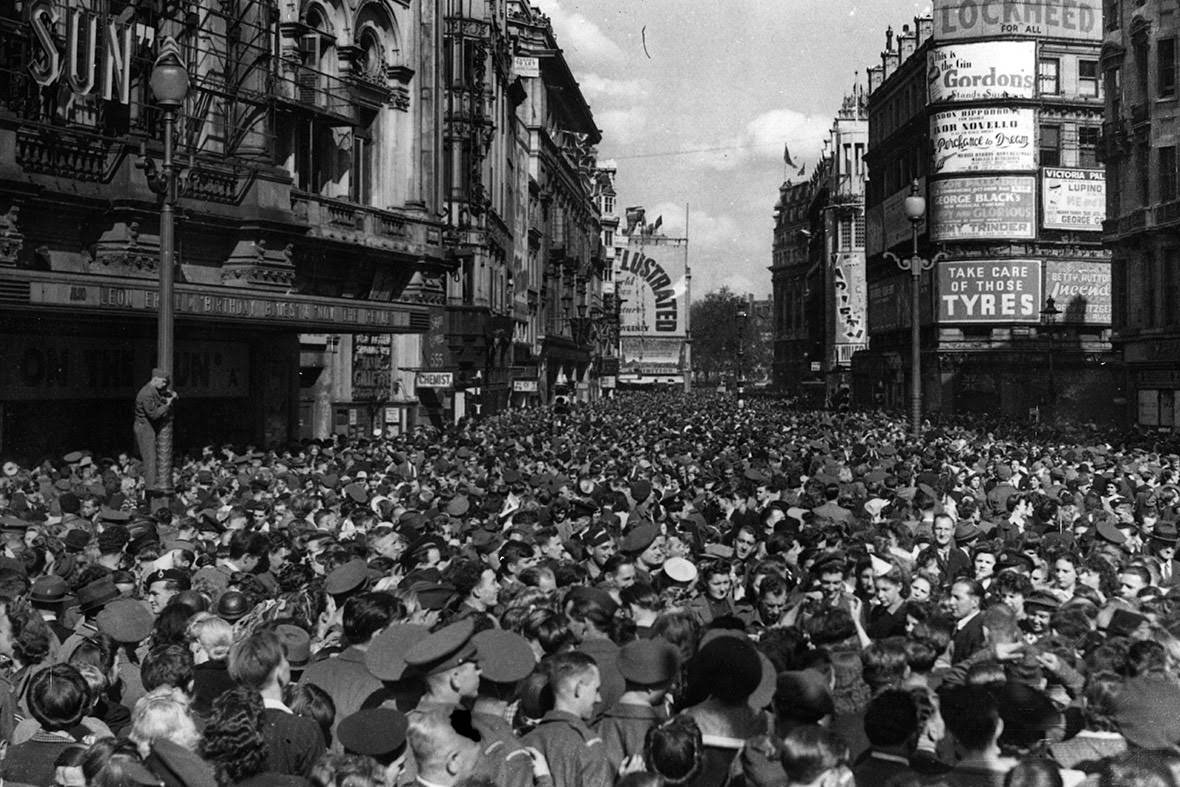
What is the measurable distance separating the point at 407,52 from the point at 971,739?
122 ft

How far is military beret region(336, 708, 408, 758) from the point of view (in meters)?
5.31

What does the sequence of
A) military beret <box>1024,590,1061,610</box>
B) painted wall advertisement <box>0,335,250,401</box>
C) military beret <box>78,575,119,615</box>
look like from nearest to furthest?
military beret <box>78,575,119,615</box>
military beret <box>1024,590,1061,610</box>
painted wall advertisement <box>0,335,250,401</box>

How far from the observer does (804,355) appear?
148m

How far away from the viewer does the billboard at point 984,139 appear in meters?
64.7

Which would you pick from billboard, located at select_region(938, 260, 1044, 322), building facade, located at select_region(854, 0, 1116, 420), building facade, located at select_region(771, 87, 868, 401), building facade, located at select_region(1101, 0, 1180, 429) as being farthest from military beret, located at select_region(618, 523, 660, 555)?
building facade, located at select_region(771, 87, 868, 401)

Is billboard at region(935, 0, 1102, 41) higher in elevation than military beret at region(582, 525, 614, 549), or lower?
higher

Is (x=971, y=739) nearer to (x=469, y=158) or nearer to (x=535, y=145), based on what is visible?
(x=469, y=158)

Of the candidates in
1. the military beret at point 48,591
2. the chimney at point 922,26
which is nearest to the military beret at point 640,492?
the military beret at point 48,591

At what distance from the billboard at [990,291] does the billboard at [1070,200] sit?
2.36 meters

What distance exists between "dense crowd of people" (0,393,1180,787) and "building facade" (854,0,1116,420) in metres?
52.0

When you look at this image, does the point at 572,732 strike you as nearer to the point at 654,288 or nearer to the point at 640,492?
the point at 640,492

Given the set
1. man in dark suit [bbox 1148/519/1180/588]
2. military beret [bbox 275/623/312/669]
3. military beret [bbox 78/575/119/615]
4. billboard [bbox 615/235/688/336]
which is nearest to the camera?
military beret [bbox 275/623/312/669]

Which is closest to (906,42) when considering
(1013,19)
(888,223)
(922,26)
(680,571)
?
(922,26)

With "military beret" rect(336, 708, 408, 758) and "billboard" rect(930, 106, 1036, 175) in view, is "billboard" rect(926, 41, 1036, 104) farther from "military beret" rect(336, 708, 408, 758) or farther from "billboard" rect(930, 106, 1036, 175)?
"military beret" rect(336, 708, 408, 758)
